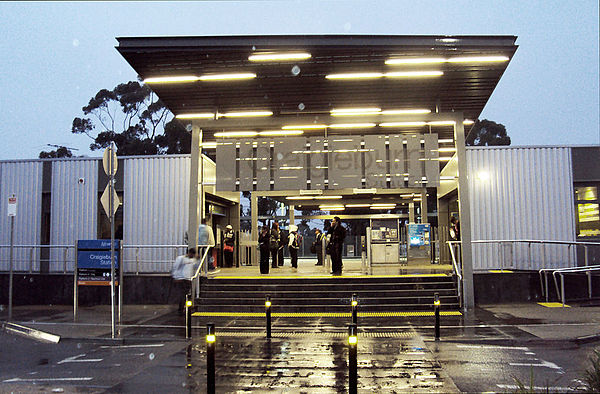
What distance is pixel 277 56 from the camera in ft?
41.5

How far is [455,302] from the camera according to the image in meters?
14.2

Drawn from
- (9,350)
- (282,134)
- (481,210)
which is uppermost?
(282,134)

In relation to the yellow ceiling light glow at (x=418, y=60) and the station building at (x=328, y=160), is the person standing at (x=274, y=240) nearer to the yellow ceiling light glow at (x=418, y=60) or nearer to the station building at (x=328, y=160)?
the station building at (x=328, y=160)

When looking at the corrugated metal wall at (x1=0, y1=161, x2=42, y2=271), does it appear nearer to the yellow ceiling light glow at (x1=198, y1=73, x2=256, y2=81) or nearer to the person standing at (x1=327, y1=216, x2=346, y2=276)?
the yellow ceiling light glow at (x1=198, y1=73, x2=256, y2=81)

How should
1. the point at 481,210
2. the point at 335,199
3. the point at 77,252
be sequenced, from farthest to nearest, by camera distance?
the point at 335,199, the point at 481,210, the point at 77,252

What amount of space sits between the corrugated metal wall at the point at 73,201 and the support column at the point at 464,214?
11779 mm

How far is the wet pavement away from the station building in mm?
3537

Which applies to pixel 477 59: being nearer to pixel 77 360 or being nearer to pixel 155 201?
pixel 77 360

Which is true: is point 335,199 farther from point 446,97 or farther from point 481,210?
point 446,97

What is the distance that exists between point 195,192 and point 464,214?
7.39 metres

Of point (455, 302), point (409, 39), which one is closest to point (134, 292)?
point (455, 302)

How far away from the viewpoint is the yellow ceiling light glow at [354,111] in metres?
16.9

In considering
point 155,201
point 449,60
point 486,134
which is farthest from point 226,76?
point 486,134

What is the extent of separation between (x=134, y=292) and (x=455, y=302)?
8.95 meters
